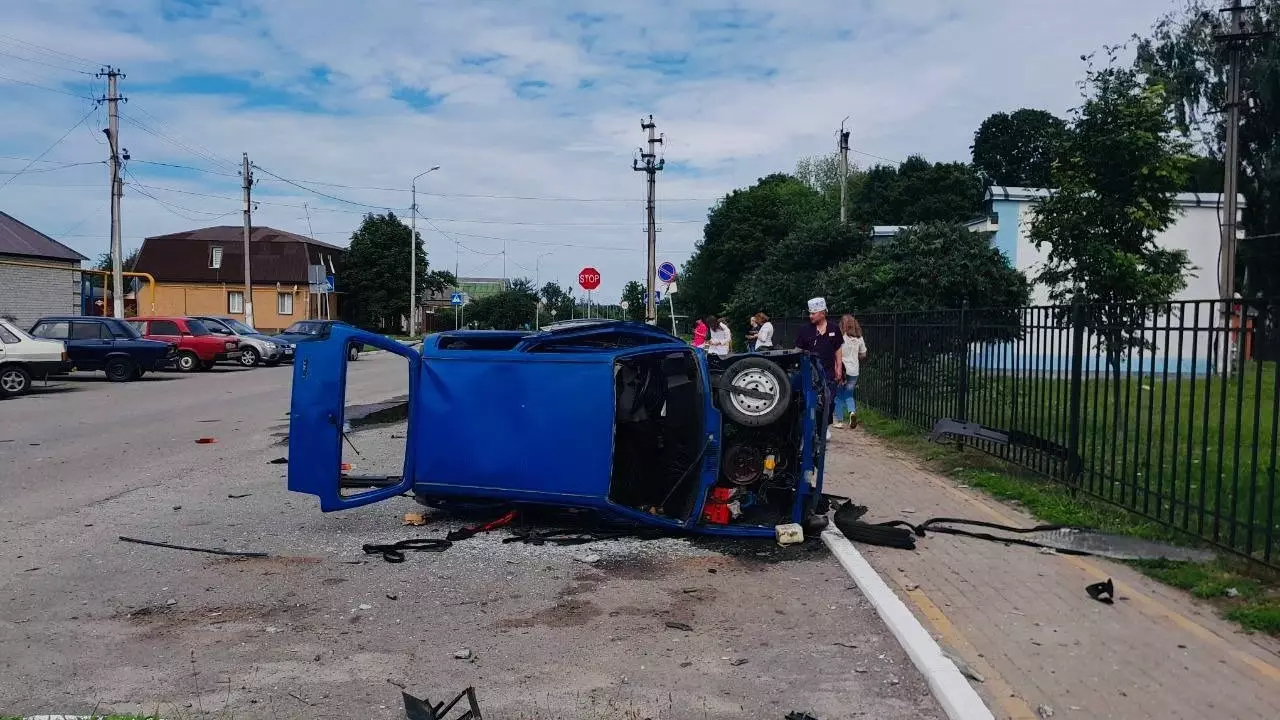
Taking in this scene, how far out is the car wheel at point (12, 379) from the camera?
1998 centimetres

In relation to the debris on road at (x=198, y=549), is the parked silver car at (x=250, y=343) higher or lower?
higher

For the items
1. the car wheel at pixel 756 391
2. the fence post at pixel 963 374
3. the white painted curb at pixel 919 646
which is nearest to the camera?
the white painted curb at pixel 919 646

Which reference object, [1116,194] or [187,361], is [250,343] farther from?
[1116,194]

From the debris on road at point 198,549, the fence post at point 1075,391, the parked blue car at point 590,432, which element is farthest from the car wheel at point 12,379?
the fence post at point 1075,391

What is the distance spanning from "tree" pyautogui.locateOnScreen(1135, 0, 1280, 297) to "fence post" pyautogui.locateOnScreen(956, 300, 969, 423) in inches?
1203

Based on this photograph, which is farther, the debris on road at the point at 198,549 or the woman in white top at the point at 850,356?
the woman in white top at the point at 850,356

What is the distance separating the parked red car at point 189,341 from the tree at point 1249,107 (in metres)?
33.7

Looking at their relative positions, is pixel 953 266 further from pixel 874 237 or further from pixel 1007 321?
pixel 874 237

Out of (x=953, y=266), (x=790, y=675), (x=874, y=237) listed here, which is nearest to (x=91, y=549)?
(x=790, y=675)

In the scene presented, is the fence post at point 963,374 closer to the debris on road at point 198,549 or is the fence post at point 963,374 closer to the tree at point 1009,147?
the debris on road at point 198,549

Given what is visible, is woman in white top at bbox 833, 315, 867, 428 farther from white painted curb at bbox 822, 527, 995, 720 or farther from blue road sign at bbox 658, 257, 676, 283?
blue road sign at bbox 658, 257, 676, 283

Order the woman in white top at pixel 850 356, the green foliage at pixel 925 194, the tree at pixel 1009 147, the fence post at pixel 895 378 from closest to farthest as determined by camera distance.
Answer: the woman in white top at pixel 850 356 < the fence post at pixel 895 378 < the green foliage at pixel 925 194 < the tree at pixel 1009 147

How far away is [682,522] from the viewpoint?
7309mm

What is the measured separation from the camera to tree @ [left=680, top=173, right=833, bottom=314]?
185 ft
